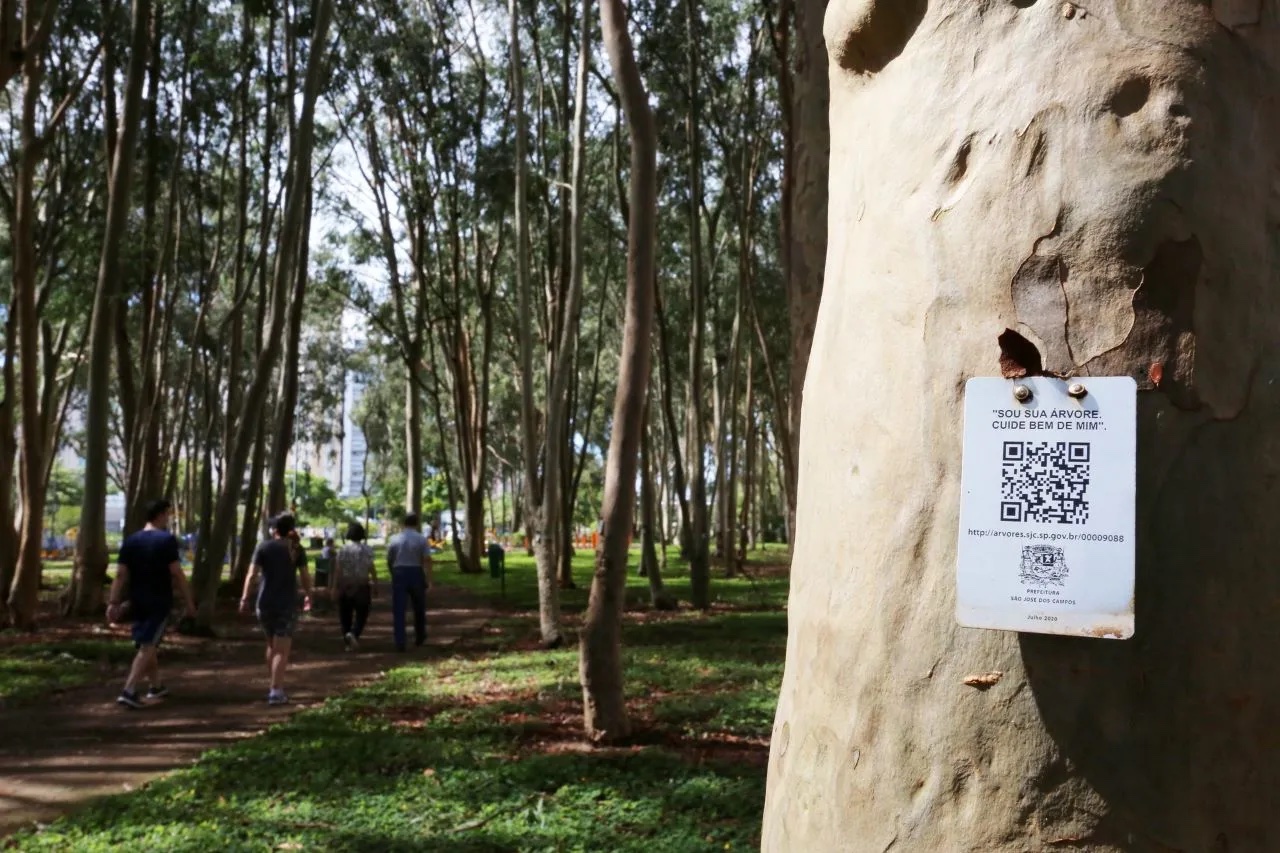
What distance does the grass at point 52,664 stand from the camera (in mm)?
10547

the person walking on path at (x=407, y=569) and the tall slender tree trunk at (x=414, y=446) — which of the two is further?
the tall slender tree trunk at (x=414, y=446)

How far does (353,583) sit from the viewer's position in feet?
45.4

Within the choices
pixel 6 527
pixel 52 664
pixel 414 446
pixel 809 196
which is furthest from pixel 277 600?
pixel 414 446

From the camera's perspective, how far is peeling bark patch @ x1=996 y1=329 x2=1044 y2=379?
127cm

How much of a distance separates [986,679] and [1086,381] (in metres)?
0.35

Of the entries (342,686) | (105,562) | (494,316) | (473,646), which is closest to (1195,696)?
(342,686)

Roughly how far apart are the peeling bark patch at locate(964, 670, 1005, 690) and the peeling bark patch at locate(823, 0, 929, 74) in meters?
0.81

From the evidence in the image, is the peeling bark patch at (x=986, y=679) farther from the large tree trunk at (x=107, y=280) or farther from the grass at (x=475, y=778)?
the large tree trunk at (x=107, y=280)

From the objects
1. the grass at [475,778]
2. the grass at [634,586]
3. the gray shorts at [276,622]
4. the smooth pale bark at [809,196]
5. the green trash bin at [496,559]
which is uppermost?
the smooth pale bark at [809,196]

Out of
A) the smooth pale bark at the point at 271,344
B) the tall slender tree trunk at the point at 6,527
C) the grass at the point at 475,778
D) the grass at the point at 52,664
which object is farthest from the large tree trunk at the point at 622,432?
the tall slender tree trunk at the point at 6,527

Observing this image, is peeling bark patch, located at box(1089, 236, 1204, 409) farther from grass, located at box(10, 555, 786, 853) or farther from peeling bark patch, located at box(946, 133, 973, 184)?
grass, located at box(10, 555, 786, 853)

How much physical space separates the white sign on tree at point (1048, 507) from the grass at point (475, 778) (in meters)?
4.38

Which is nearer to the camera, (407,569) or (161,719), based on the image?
(161,719)

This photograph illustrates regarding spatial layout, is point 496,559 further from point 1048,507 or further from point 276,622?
point 1048,507
